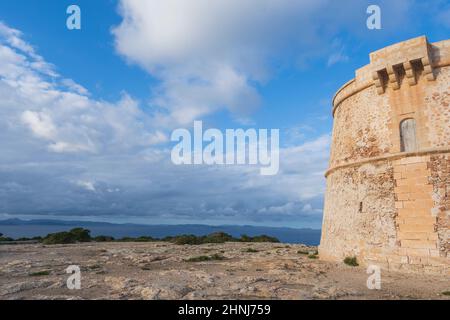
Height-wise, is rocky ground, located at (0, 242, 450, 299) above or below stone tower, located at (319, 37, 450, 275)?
below

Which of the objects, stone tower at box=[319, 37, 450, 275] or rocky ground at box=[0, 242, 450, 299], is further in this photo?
stone tower at box=[319, 37, 450, 275]

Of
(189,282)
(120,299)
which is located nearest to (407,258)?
(189,282)

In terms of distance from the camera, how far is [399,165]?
12.3 meters

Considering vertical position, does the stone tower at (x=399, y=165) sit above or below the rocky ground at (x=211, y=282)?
above

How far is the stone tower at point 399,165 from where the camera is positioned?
11.3 m

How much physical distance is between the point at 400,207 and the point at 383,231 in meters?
1.16

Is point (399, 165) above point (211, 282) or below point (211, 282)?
above

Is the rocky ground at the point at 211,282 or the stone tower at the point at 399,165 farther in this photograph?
the stone tower at the point at 399,165

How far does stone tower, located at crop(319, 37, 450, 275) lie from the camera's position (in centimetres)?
1127

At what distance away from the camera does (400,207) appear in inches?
471

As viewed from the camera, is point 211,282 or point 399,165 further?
point 399,165
